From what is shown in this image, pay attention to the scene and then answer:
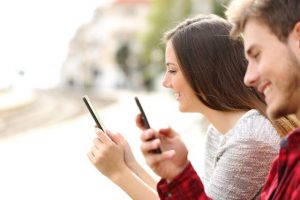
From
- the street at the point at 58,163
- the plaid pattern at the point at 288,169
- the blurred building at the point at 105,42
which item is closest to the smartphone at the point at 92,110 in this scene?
the plaid pattern at the point at 288,169

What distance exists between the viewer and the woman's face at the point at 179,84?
7.27 feet

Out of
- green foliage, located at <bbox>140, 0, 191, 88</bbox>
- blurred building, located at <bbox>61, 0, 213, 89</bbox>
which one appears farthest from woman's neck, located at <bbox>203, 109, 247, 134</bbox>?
blurred building, located at <bbox>61, 0, 213, 89</bbox>

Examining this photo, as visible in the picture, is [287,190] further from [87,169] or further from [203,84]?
[87,169]

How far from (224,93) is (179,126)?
10059mm

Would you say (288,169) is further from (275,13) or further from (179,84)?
(179,84)

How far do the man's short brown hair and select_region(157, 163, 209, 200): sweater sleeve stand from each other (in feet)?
1.53

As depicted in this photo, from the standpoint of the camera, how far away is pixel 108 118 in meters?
16.3

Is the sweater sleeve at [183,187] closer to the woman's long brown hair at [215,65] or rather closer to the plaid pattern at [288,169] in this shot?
the plaid pattern at [288,169]

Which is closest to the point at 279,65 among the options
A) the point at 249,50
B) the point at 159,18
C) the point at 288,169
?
the point at 249,50

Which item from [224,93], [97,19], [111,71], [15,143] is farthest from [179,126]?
[97,19]

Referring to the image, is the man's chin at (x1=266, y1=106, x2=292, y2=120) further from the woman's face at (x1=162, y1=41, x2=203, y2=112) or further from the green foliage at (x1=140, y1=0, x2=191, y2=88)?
the green foliage at (x1=140, y1=0, x2=191, y2=88)

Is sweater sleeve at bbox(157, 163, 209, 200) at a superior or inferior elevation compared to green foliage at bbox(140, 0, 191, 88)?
superior

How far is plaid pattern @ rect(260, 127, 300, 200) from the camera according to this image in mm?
1479

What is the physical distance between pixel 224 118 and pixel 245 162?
0.32 m
